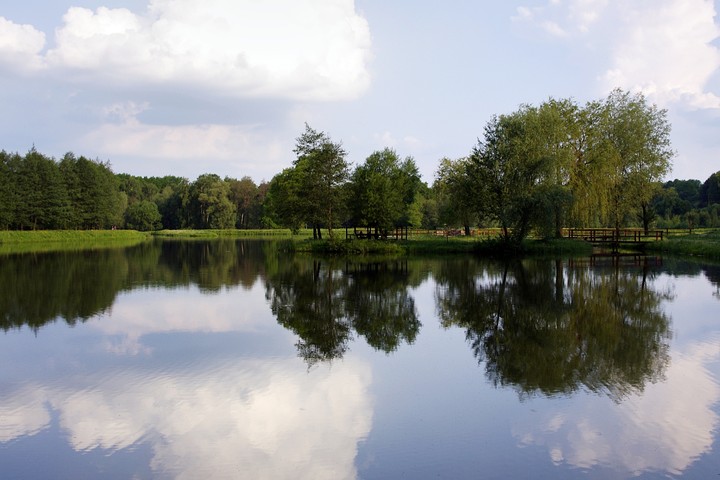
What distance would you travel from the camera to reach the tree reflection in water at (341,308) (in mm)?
14398

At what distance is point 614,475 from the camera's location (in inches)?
271

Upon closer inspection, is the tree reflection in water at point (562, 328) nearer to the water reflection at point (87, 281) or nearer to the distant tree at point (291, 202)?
the water reflection at point (87, 281)

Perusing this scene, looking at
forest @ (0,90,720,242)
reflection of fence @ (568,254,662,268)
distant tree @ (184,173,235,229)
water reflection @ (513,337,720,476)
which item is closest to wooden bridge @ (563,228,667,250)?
forest @ (0,90,720,242)

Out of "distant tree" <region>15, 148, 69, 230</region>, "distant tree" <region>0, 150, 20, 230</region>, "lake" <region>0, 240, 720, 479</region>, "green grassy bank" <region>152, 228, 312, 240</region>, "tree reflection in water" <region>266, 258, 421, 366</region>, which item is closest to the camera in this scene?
"lake" <region>0, 240, 720, 479</region>

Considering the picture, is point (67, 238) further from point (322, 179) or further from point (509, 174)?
point (509, 174)

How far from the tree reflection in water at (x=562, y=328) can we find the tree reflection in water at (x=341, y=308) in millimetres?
1831

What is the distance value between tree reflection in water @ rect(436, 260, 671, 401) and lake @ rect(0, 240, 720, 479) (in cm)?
8

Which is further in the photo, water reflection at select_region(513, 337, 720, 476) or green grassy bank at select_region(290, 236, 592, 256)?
green grassy bank at select_region(290, 236, 592, 256)

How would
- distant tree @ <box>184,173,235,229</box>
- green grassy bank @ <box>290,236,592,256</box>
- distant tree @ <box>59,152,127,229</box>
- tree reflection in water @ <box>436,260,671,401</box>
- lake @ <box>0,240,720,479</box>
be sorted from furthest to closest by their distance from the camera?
1. distant tree @ <box>184,173,235,229</box>
2. distant tree @ <box>59,152,127,229</box>
3. green grassy bank @ <box>290,236,592,256</box>
4. tree reflection in water @ <box>436,260,671,401</box>
5. lake @ <box>0,240,720,479</box>

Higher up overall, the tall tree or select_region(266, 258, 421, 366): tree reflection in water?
the tall tree

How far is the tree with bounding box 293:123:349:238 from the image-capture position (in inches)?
1880

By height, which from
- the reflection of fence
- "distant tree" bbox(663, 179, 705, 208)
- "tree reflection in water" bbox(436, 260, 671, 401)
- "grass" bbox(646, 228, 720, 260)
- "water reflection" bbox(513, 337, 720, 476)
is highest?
"distant tree" bbox(663, 179, 705, 208)

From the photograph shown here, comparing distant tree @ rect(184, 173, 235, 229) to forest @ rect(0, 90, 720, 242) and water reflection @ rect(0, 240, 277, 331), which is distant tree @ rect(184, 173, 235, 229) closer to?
forest @ rect(0, 90, 720, 242)

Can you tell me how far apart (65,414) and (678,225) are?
251 feet
